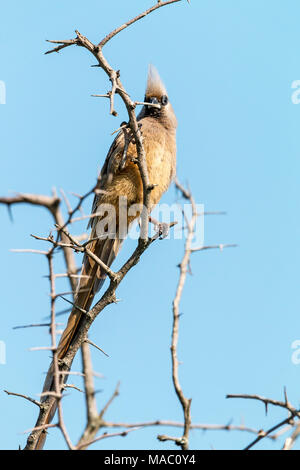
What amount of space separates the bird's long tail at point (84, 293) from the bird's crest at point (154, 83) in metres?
1.78

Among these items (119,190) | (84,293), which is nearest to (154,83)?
(119,190)

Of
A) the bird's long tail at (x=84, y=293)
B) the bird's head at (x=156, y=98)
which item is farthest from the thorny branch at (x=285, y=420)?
the bird's head at (x=156, y=98)

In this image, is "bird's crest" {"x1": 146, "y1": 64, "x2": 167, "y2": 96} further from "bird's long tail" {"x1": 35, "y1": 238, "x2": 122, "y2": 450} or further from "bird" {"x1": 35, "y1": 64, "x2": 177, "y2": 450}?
"bird's long tail" {"x1": 35, "y1": 238, "x2": 122, "y2": 450}

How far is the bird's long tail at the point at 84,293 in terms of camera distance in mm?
4102

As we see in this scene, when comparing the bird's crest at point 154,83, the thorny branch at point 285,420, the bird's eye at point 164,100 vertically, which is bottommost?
the thorny branch at point 285,420

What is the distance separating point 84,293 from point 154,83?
99.2 inches

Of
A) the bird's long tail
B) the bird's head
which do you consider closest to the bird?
the bird's long tail

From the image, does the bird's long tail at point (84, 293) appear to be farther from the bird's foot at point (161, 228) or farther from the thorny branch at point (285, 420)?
the thorny branch at point (285, 420)

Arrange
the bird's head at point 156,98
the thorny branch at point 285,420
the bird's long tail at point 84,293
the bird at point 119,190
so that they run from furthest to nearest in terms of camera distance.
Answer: the bird's head at point 156,98, the bird at point 119,190, the bird's long tail at point 84,293, the thorny branch at point 285,420

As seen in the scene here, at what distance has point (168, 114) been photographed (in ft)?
21.0

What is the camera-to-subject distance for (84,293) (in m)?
5.10

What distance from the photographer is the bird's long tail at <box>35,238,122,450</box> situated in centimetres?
410

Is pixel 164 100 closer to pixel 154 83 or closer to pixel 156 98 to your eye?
pixel 156 98
